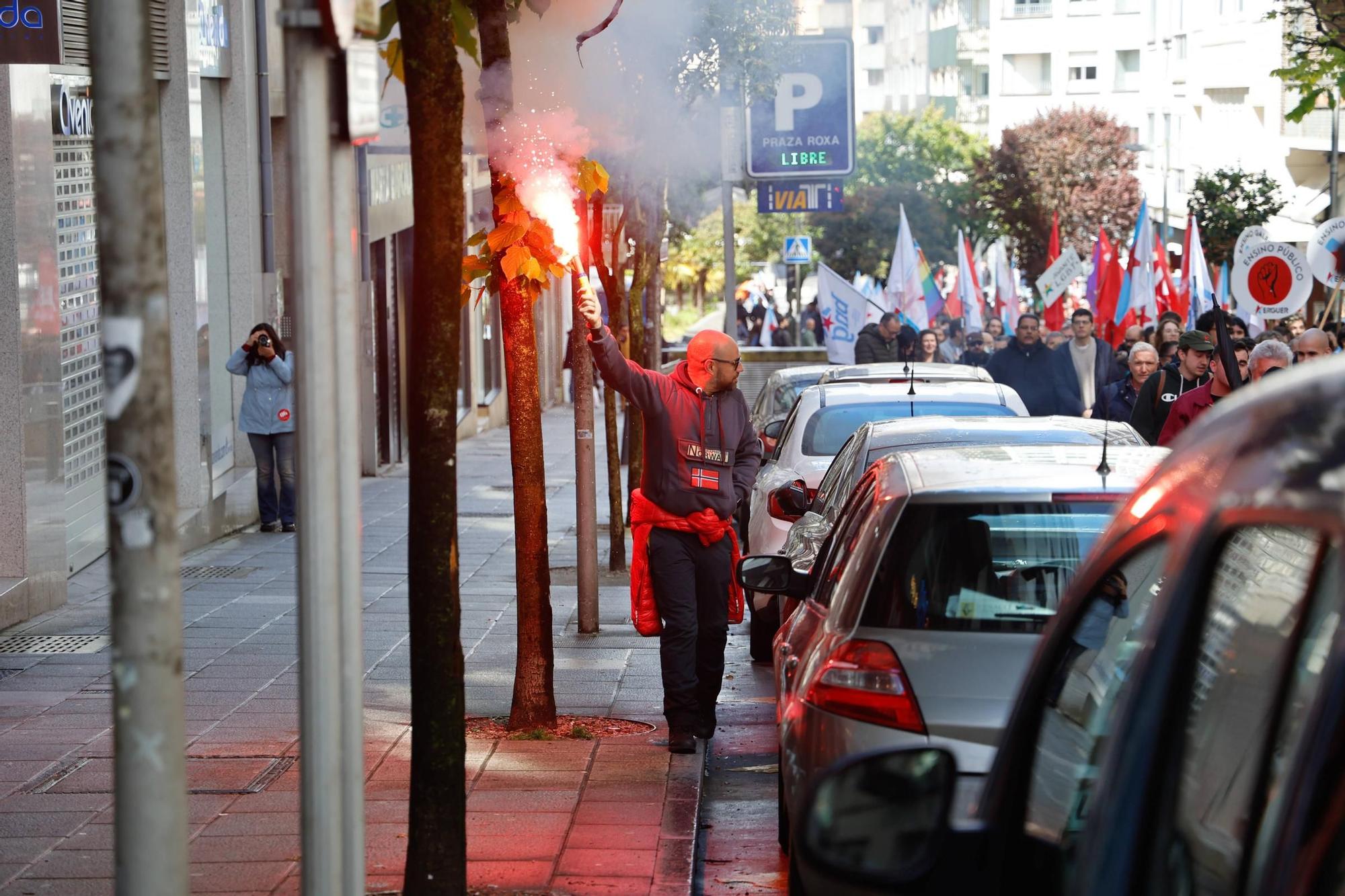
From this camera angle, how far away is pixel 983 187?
63969 millimetres

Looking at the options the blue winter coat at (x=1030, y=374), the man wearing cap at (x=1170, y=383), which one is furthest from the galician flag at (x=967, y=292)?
the man wearing cap at (x=1170, y=383)

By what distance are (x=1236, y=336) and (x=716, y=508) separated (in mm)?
9335

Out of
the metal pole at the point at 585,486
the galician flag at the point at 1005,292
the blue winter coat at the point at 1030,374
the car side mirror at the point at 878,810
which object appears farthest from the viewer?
the galician flag at the point at 1005,292

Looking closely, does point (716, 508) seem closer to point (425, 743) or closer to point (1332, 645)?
point (425, 743)

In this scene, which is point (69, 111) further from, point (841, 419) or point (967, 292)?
point (967, 292)

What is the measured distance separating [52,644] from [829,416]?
4762 mm

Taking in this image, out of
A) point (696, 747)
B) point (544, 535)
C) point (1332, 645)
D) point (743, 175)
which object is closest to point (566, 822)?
point (696, 747)

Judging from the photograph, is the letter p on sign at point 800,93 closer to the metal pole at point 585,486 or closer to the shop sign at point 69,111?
the shop sign at point 69,111

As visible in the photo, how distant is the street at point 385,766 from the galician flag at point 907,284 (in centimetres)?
1545

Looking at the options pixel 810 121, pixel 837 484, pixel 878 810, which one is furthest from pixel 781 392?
pixel 878 810

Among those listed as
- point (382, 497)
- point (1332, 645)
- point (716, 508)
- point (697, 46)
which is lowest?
point (382, 497)

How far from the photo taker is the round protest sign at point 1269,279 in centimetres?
1717

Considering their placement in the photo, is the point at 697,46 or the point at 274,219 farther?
the point at 274,219

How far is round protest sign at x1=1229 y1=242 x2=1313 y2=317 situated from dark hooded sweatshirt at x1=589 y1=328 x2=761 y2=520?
10.5 m
